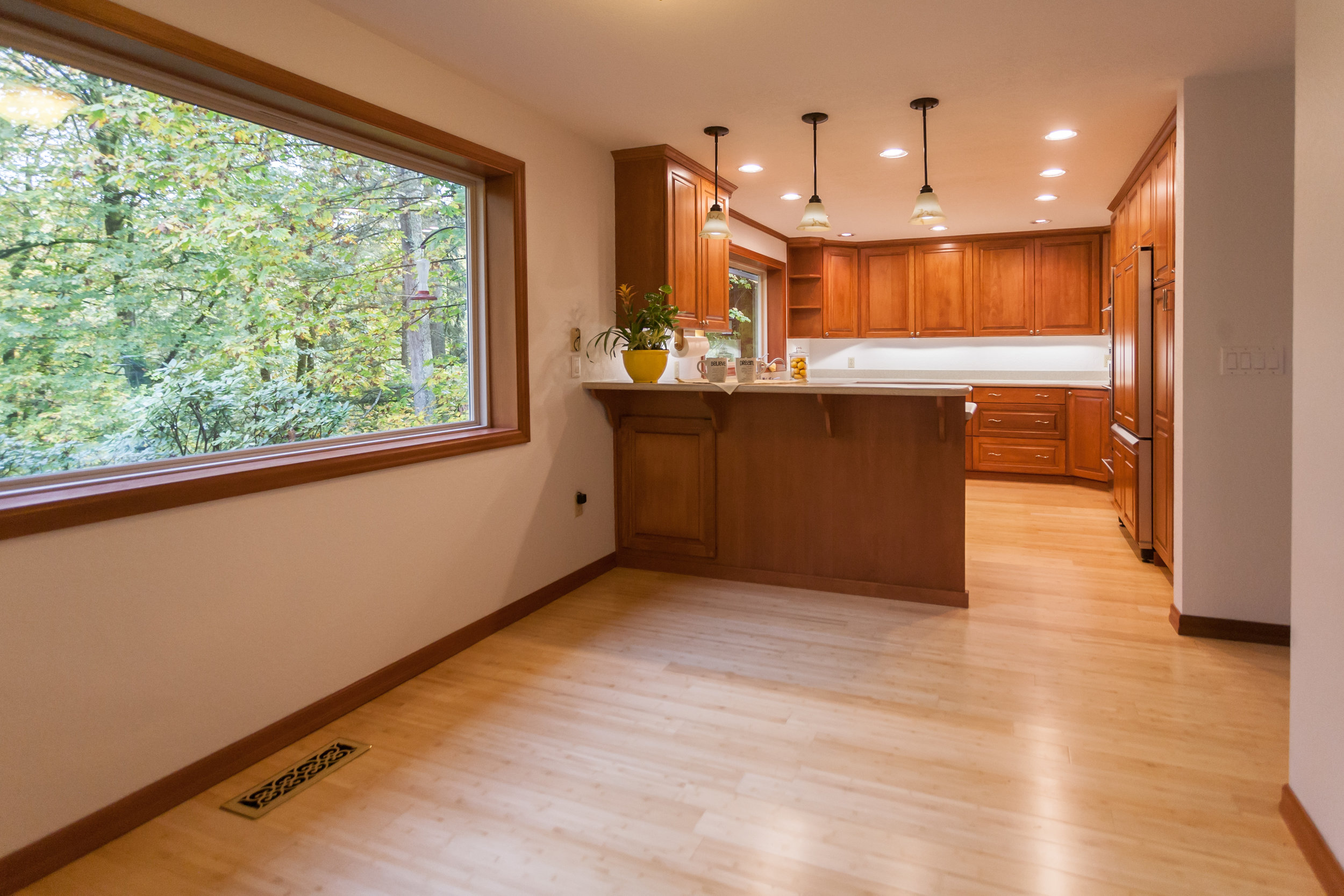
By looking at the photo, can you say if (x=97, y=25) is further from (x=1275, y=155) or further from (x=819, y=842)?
(x=1275, y=155)

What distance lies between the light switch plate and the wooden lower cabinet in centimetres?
221

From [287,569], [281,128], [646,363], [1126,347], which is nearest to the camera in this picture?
[287,569]

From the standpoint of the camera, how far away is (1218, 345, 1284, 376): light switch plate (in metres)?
3.08

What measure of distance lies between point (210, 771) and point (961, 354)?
7.08 meters

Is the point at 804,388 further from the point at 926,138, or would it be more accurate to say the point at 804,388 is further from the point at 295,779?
the point at 295,779

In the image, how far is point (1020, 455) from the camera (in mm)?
6961

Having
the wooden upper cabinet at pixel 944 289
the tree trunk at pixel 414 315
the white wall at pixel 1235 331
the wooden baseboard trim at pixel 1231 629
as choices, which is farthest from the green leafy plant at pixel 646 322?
the wooden upper cabinet at pixel 944 289

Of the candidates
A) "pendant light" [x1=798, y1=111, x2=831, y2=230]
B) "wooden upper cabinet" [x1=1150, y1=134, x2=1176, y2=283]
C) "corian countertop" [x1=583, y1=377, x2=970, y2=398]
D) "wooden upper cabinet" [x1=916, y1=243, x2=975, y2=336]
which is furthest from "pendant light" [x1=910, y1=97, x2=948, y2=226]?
"wooden upper cabinet" [x1=916, y1=243, x2=975, y2=336]

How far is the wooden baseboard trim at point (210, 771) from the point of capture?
1.76 metres

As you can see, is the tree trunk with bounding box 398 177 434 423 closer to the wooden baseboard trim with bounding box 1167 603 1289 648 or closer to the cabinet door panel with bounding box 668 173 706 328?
the cabinet door panel with bounding box 668 173 706 328

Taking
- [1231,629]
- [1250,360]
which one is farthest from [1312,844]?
[1250,360]

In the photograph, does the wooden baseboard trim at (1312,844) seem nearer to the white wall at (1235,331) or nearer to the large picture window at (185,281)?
the white wall at (1235,331)

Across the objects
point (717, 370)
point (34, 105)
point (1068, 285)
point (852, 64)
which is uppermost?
point (852, 64)

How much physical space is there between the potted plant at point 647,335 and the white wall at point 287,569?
278mm
